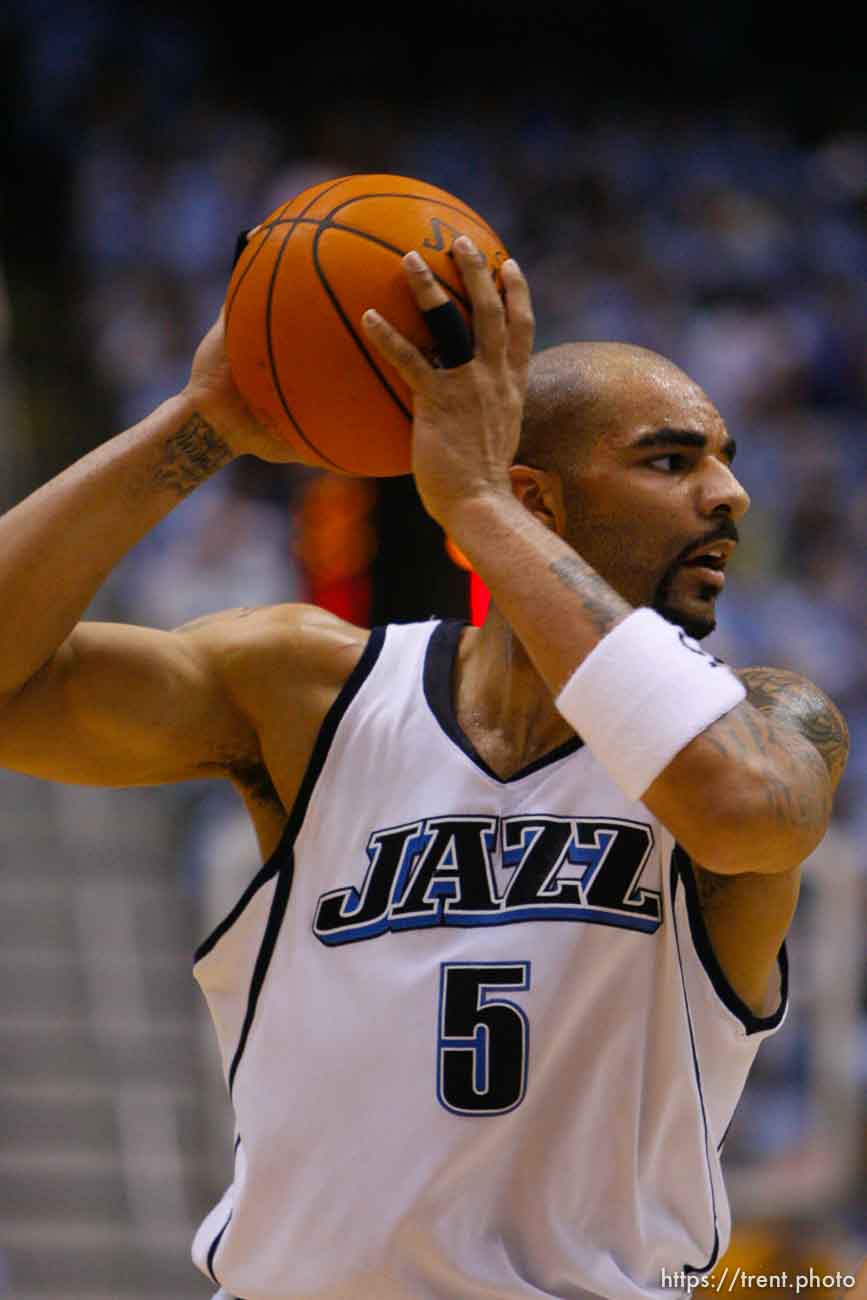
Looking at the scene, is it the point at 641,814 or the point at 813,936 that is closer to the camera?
the point at 641,814

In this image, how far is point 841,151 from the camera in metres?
9.27

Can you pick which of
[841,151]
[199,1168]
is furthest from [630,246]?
[199,1168]

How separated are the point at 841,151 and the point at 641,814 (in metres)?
7.66

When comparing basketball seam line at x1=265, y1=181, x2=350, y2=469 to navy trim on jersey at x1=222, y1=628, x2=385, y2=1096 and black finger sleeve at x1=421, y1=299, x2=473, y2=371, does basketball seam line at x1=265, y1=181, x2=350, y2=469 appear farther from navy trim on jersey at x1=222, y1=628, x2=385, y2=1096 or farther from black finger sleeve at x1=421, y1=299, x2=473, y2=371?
navy trim on jersey at x1=222, y1=628, x2=385, y2=1096

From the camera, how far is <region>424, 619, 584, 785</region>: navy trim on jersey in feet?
8.68

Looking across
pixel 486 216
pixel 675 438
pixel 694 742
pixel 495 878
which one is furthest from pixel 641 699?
pixel 486 216

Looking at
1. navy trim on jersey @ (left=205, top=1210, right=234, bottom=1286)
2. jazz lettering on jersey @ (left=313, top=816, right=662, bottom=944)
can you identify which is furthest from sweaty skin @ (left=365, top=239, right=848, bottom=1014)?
navy trim on jersey @ (left=205, top=1210, right=234, bottom=1286)

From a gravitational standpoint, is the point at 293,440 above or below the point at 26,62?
below

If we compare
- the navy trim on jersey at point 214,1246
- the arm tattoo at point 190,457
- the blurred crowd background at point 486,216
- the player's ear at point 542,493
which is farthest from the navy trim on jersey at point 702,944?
the blurred crowd background at point 486,216

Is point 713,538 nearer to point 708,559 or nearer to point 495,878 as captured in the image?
point 708,559

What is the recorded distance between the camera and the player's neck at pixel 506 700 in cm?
269

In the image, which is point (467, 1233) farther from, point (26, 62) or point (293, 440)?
point (26, 62)

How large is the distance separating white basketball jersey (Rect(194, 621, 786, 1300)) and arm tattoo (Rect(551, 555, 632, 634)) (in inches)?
17.5

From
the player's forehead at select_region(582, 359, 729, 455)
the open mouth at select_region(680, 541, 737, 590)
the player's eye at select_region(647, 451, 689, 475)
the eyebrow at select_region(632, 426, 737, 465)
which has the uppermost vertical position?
the player's forehead at select_region(582, 359, 729, 455)
